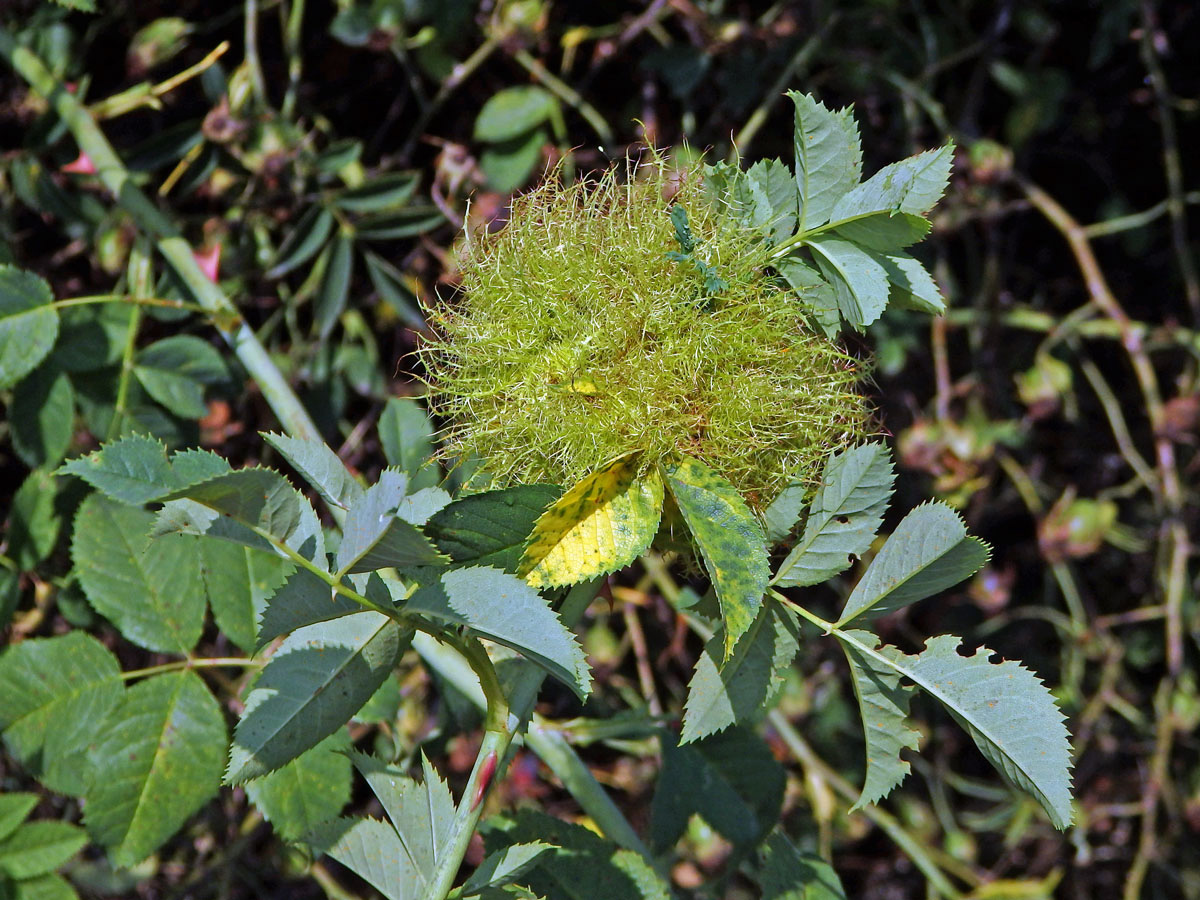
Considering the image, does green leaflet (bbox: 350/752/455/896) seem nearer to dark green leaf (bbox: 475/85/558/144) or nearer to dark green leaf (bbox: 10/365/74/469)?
dark green leaf (bbox: 10/365/74/469)

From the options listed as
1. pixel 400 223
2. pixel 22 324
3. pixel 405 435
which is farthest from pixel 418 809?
pixel 400 223

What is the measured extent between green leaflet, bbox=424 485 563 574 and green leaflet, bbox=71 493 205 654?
587 millimetres

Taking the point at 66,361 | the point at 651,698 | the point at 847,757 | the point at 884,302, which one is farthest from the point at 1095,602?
the point at 66,361

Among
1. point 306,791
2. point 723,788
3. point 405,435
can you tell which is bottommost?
point 723,788

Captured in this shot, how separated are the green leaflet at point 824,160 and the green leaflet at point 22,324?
3.48 feet

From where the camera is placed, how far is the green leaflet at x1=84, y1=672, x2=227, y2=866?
1.14 metres

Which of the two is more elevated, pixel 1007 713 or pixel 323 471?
pixel 323 471

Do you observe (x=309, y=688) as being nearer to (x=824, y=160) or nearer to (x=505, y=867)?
(x=505, y=867)

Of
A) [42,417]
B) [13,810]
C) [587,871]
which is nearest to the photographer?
[587,871]

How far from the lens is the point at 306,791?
3.87 ft

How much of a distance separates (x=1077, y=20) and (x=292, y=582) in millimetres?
2150

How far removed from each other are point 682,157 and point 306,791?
1124 millimetres

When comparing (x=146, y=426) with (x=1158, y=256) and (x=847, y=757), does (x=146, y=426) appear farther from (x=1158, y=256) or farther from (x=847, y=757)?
(x=1158, y=256)

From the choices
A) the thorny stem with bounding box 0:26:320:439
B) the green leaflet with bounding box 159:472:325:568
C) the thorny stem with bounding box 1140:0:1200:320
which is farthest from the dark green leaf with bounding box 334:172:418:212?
the thorny stem with bounding box 1140:0:1200:320
